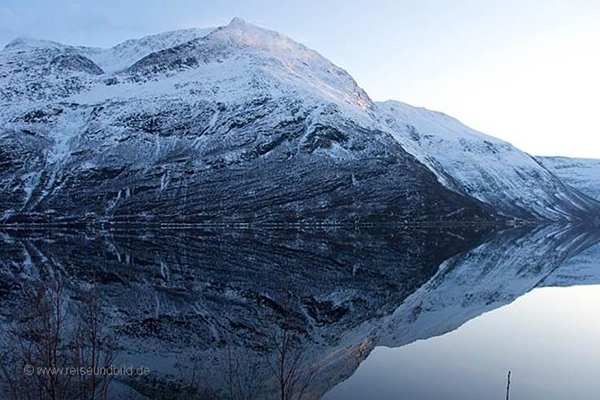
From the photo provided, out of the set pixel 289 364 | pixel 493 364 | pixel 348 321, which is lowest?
pixel 348 321

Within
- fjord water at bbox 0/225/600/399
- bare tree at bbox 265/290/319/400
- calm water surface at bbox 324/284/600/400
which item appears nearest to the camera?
bare tree at bbox 265/290/319/400

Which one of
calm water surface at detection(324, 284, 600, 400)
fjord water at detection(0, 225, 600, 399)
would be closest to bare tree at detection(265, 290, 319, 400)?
fjord water at detection(0, 225, 600, 399)

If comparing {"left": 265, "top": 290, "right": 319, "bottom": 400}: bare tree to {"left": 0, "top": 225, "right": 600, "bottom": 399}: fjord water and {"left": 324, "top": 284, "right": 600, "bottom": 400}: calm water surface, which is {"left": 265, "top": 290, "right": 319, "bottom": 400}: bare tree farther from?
{"left": 324, "top": 284, "right": 600, "bottom": 400}: calm water surface

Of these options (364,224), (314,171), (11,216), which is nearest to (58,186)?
(11,216)

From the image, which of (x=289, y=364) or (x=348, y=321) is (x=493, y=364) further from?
(x=289, y=364)

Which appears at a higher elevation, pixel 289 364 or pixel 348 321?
pixel 289 364

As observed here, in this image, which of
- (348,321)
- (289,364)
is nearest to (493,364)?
(348,321)

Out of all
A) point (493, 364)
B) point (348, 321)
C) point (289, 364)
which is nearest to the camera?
point (289, 364)

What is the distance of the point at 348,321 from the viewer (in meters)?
34.2

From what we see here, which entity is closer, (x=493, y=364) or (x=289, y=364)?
(x=289, y=364)

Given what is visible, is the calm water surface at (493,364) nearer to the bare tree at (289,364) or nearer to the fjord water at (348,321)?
the fjord water at (348,321)

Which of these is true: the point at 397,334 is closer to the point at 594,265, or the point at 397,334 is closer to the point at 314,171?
the point at 594,265

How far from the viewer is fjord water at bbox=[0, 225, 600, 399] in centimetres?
2303

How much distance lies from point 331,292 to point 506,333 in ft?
47.4
